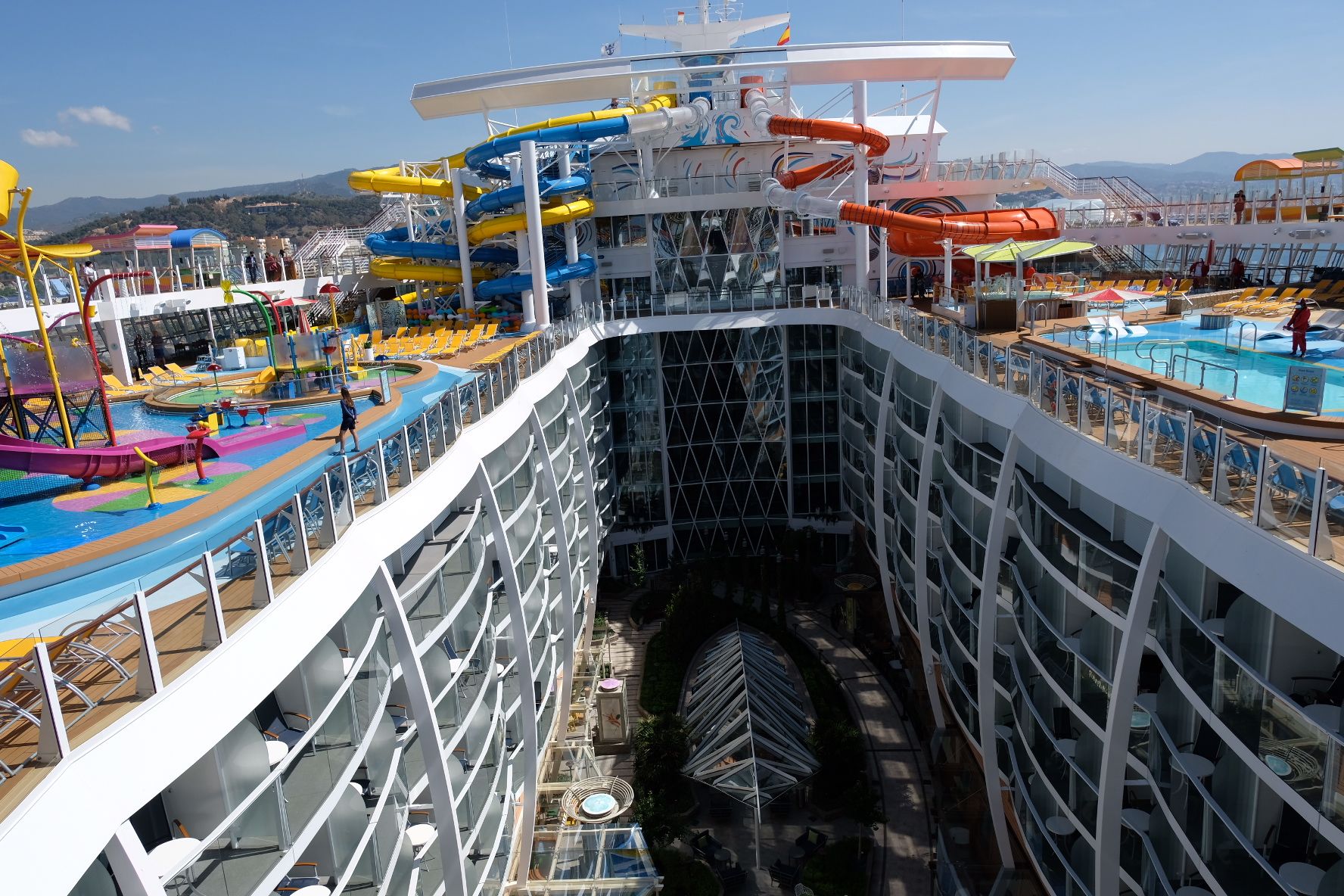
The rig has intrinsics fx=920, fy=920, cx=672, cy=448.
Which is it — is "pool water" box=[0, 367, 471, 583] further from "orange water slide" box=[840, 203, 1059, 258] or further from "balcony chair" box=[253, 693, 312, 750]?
"orange water slide" box=[840, 203, 1059, 258]

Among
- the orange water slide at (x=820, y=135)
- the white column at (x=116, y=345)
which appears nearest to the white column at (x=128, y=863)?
the white column at (x=116, y=345)

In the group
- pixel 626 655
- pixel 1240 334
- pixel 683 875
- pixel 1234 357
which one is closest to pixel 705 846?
pixel 683 875

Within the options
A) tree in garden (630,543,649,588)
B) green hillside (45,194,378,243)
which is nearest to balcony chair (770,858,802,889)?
tree in garden (630,543,649,588)

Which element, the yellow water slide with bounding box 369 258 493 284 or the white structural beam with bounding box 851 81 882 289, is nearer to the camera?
the white structural beam with bounding box 851 81 882 289

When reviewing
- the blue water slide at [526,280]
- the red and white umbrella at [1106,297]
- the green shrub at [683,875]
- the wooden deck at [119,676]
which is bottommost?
the green shrub at [683,875]

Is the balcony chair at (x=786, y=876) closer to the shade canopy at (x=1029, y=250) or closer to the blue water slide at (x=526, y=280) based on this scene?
the shade canopy at (x=1029, y=250)

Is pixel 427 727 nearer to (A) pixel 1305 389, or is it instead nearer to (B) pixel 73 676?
(B) pixel 73 676
